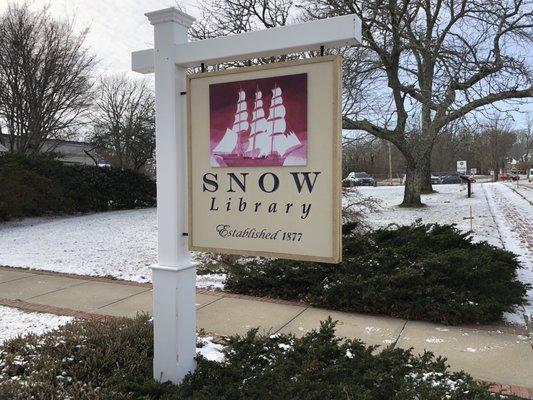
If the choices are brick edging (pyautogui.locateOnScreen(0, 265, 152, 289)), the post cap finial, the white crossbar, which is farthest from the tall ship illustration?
brick edging (pyautogui.locateOnScreen(0, 265, 152, 289))

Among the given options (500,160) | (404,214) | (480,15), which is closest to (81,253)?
(404,214)

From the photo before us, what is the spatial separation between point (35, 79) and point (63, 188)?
513cm

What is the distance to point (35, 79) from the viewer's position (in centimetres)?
1877

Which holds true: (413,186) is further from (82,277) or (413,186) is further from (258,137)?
(258,137)

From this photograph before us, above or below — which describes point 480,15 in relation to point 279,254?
above

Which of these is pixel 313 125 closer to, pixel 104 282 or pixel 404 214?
pixel 104 282

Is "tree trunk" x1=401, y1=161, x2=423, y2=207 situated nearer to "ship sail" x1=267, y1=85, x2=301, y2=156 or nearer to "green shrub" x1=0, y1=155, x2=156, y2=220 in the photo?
"green shrub" x1=0, y1=155, x2=156, y2=220

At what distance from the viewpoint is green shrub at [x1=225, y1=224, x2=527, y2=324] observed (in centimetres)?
507

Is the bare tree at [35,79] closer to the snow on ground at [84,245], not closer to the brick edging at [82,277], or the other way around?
the snow on ground at [84,245]

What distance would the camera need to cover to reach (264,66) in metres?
3.07

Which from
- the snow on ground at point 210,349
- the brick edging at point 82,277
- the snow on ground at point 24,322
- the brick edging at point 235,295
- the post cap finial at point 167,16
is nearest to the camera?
the post cap finial at point 167,16

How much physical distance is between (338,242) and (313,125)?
732 millimetres

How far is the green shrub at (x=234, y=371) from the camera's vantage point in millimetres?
3102

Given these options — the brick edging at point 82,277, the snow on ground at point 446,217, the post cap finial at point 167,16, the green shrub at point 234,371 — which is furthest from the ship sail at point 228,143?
the snow on ground at point 446,217
